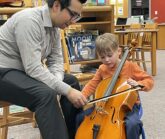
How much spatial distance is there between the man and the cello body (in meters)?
0.13

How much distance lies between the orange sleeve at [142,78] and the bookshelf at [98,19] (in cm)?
102

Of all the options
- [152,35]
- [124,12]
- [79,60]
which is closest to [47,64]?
[79,60]

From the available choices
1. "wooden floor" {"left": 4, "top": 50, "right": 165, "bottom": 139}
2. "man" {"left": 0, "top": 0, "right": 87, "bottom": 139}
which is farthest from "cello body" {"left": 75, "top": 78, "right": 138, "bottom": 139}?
"wooden floor" {"left": 4, "top": 50, "right": 165, "bottom": 139}

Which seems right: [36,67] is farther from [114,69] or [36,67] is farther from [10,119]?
[10,119]

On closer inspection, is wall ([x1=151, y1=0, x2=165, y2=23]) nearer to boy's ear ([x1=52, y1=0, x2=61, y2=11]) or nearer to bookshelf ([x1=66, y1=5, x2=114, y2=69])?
bookshelf ([x1=66, y1=5, x2=114, y2=69])

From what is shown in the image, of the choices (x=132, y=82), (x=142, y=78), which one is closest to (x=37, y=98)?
(x=132, y=82)

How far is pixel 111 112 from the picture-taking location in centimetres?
156

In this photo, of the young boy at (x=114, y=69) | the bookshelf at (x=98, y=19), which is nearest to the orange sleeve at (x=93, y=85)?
the young boy at (x=114, y=69)

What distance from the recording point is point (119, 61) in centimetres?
177

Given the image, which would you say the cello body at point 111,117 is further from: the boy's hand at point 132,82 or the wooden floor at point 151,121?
the wooden floor at point 151,121

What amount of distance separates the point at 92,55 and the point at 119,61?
105 centimetres

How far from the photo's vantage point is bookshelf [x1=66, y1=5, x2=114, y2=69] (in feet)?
9.02

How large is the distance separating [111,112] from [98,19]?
4.82 ft

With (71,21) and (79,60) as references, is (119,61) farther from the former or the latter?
(79,60)
